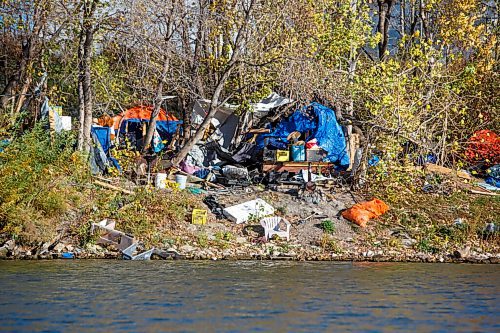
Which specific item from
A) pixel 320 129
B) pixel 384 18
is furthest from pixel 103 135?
pixel 384 18

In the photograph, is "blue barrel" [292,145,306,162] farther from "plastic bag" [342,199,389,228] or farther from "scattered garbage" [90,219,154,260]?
"scattered garbage" [90,219,154,260]

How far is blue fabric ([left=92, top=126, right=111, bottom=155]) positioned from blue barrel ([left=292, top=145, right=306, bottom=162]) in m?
4.72

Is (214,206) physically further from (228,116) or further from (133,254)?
(228,116)

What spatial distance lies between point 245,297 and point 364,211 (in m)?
7.09

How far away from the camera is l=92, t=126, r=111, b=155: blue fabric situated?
20.3 metres

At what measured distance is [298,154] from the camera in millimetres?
19812

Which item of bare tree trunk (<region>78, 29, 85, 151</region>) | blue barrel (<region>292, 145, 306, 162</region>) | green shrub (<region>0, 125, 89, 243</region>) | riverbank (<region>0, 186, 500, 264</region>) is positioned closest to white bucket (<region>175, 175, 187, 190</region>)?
riverbank (<region>0, 186, 500, 264</region>)

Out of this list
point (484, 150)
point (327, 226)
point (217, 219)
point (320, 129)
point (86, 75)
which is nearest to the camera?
point (327, 226)

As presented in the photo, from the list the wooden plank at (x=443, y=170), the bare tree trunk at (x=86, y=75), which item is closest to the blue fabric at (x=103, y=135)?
the bare tree trunk at (x=86, y=75)

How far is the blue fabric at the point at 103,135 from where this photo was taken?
20281 mm

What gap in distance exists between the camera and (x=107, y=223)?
15.8m

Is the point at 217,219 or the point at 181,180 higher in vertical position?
the point at 181,180

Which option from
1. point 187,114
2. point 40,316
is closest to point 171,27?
point 187,114

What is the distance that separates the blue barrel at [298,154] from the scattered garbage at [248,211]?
8.97 ft
